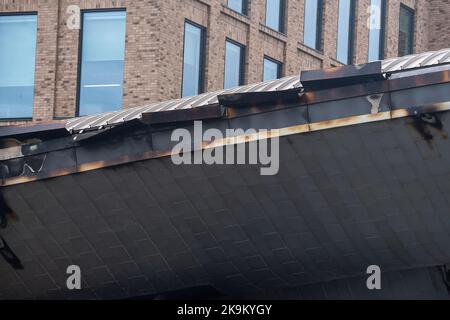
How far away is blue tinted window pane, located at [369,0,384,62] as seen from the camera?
5001cm

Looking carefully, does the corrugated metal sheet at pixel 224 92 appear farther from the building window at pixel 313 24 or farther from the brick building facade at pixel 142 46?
the building window at pixel 313 24

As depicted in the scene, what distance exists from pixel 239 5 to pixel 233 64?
2151 mm

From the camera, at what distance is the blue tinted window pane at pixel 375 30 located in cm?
5001

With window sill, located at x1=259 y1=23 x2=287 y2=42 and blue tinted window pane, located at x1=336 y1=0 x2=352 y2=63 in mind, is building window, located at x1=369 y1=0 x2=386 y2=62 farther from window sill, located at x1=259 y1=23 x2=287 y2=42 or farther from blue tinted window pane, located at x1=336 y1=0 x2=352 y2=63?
window sill, located at x1=259 y1=23 x2=287 y2=42

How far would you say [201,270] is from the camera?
28.8 meters

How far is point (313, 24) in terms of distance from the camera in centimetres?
4619

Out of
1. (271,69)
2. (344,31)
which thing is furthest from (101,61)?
(344,31)

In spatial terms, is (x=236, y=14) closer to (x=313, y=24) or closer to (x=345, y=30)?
(x=313, y=24)

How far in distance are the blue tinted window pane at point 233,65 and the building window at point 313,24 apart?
4687 mm

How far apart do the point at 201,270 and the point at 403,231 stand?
5.33 metres

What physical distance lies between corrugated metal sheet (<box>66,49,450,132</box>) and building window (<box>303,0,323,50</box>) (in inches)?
715

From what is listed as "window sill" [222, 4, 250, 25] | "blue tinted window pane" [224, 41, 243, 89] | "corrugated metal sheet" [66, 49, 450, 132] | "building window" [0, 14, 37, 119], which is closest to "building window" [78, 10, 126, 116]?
"building window" [0, 14, 37, 119]
